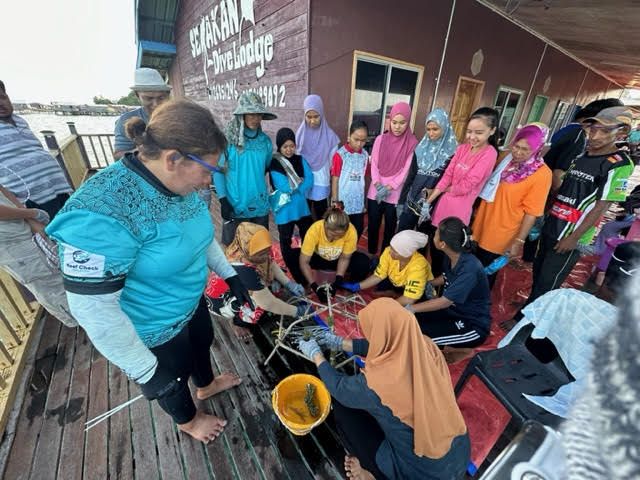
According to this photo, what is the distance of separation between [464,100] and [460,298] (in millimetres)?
5476

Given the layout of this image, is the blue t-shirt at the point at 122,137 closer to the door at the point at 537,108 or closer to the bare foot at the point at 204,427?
the bare foot at the point at 204,427

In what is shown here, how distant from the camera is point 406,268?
236 cm

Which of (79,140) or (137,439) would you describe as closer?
(137,439)

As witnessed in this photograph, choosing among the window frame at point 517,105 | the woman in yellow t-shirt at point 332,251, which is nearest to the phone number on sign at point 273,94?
the woman in yellow t-shirt at point 332,251

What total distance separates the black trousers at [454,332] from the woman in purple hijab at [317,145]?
6.77 ft

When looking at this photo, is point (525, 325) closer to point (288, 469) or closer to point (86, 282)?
point (288, 469)

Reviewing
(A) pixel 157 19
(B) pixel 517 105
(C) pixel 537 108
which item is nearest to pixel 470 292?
(B) pixel 517 105

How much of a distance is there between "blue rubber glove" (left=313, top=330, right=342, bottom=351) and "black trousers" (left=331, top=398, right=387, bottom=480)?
396 millimetres

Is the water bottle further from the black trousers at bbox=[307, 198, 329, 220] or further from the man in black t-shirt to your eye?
the black trousers at bbox=[307, 198, 329, 220]

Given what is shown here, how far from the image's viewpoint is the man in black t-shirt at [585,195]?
73.9 inches

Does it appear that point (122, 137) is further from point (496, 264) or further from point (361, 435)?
point (496, 264)

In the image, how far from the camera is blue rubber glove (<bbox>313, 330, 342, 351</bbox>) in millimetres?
1869

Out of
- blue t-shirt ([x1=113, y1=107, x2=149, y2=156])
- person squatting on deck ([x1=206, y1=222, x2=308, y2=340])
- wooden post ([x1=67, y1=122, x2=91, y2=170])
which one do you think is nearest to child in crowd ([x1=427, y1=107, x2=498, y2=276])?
person squatting on deck ([x1=206, y1=222, x2=308, y2=340])

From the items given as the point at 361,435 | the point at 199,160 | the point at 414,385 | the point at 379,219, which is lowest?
the point at 361,435
